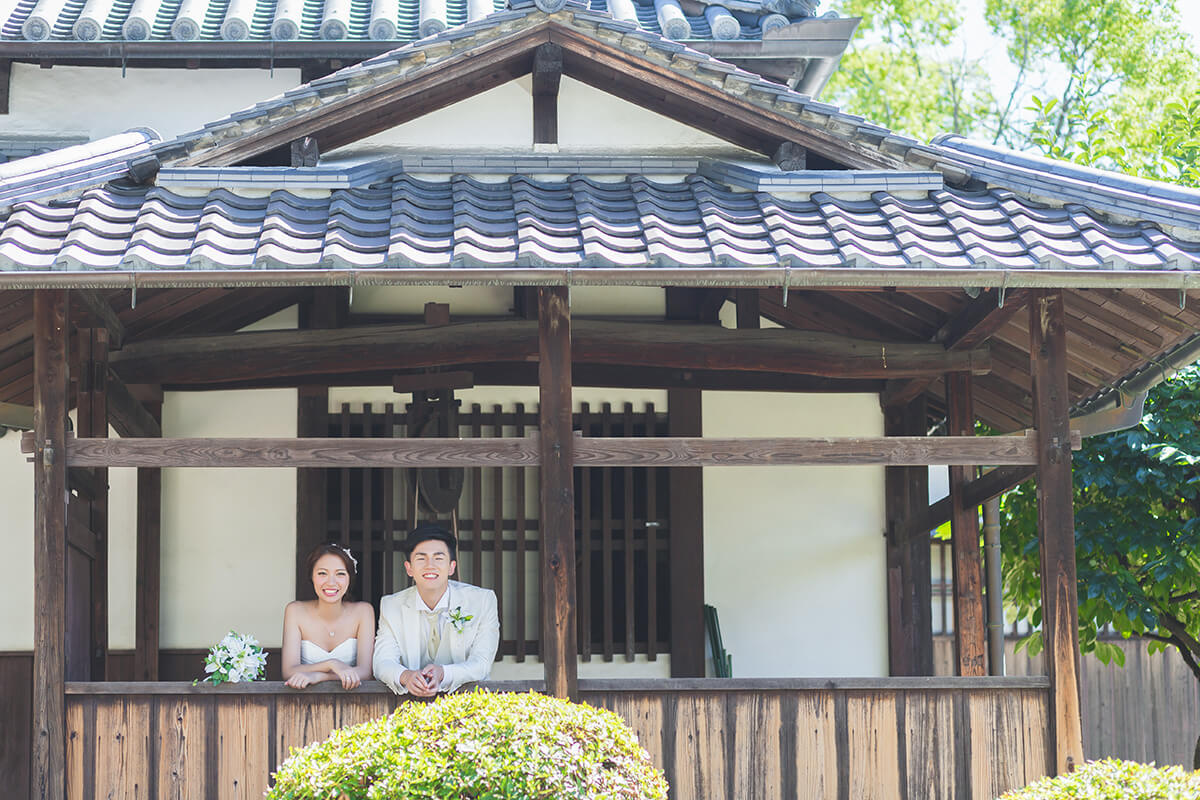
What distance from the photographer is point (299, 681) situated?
670 centimetres

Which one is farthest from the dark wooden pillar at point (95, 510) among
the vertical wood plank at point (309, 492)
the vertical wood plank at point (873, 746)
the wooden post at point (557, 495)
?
the vertical wood plank at point (873, 746)

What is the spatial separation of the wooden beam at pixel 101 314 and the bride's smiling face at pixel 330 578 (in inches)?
70.4

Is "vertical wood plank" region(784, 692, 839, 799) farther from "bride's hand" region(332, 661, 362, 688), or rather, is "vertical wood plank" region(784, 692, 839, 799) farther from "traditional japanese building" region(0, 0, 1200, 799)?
"bride's hand" region(332, 661, 362, 688)

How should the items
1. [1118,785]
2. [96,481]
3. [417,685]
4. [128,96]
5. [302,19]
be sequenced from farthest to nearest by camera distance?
[302,19]
[128,96]
[96,481]
[417,685]
[1118,785]

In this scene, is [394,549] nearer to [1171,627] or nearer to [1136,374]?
[1136,374]

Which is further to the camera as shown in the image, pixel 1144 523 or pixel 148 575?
pixel 1144 523

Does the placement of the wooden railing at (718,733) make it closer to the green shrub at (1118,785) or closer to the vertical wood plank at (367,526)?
the green shrub at (1118,785)

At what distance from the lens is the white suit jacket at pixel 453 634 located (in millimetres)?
6895

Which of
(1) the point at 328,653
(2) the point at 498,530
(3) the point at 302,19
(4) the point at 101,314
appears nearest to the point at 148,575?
(4) the point at 101,314

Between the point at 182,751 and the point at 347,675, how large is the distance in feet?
2.69

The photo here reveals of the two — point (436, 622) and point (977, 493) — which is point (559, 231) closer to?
point (436, 622)

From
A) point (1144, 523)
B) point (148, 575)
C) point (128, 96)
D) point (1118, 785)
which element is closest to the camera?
point (1118, 785)

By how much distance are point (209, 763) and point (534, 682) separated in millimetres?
1532

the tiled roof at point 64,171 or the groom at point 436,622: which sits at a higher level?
the tiled roof at point 64,171
